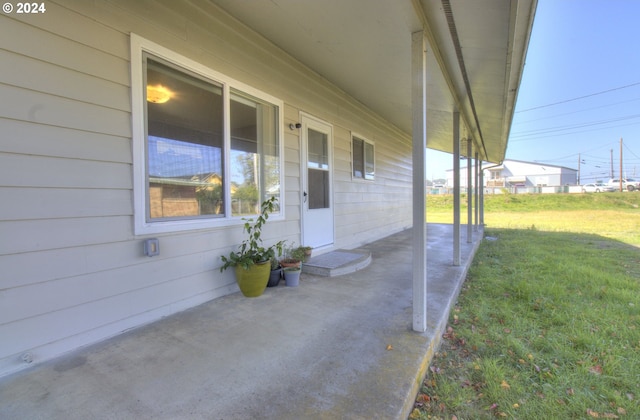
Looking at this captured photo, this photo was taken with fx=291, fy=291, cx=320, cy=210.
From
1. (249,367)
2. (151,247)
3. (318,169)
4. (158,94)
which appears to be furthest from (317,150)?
(249,367)

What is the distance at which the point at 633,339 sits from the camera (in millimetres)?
2227

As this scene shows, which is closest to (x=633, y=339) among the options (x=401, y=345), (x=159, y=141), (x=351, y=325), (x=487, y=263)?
(x=401, y=345)

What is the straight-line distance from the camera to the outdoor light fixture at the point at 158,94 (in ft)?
7.36

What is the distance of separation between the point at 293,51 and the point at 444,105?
92.0 inches

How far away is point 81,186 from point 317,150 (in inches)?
116

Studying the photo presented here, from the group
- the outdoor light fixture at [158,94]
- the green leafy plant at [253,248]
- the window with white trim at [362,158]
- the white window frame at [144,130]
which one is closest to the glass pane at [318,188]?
the green leafy plant at [253,248]

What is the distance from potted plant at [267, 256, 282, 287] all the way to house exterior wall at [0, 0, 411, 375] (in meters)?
0.54

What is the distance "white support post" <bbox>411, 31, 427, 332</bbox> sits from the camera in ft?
6.72

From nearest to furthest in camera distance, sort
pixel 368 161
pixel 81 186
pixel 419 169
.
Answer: pixel 81 186 < pixel 419 169 < pixel 368 161

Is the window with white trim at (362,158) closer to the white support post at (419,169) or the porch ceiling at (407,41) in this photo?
the porch ceiling at (407,41)

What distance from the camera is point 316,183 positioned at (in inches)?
167

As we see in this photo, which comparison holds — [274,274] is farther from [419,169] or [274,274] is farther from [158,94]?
[158,94]

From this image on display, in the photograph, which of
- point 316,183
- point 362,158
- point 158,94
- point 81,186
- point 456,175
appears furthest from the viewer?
point 362,158

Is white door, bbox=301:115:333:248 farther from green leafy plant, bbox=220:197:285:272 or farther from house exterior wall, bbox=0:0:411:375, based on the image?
house exterior wall, bbox=0:0:411:375
